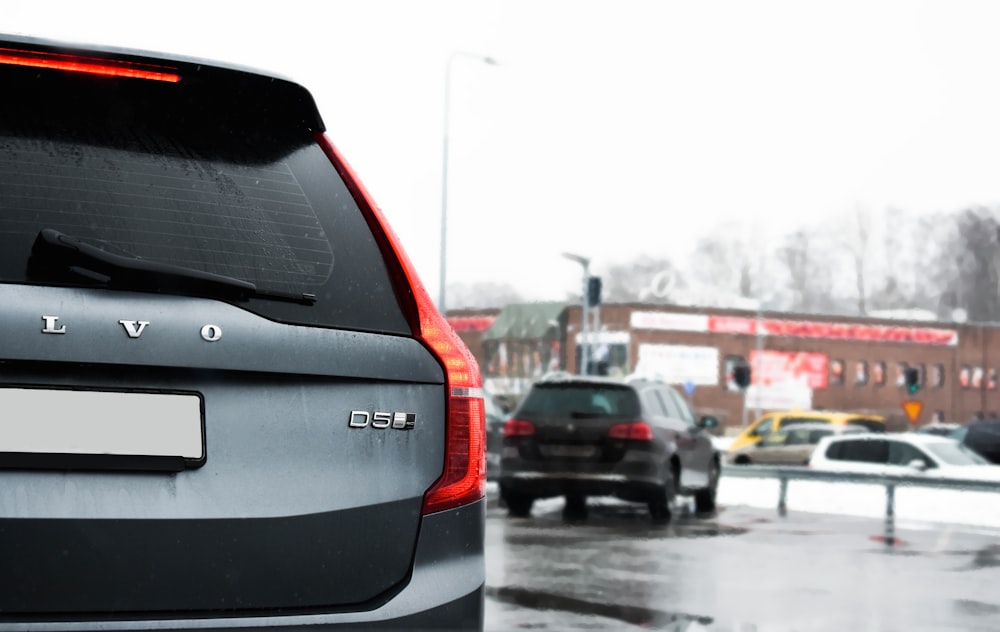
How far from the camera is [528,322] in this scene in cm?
8350

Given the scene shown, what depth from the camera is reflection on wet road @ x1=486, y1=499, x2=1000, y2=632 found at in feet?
28.1

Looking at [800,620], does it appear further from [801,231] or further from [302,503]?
[801,231]

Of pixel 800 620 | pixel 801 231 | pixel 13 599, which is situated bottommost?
pixel 800 620

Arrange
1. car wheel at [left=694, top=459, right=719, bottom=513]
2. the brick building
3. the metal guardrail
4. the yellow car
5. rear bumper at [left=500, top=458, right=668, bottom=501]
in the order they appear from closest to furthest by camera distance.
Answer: rear bumper at [left=500, top=458, right=668, bottom=501] < the metal guardrail < car wheel at [left=694, top=459, right=719, bottom=513] < the yellow car < the brick building

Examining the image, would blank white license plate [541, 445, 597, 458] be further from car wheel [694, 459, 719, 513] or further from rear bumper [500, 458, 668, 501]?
car wheel [694, 459, 719, 513]

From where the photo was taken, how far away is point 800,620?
852cm

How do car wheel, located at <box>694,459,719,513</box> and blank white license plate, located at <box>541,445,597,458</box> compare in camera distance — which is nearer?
blank white license plate, located at <box>541,445,597,458</box>

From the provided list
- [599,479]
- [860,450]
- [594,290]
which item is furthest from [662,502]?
[594,290]

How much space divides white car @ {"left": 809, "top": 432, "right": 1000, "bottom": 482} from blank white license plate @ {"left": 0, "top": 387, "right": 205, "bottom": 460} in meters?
19.0

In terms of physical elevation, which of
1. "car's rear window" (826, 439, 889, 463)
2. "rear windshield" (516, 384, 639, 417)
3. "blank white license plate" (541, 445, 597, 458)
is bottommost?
"car's rear window" (826, 439, 889, 463)

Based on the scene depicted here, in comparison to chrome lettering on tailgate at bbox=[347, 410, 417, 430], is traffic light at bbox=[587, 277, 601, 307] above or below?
above

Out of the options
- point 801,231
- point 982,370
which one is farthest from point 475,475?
point 801,231

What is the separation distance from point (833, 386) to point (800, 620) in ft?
251

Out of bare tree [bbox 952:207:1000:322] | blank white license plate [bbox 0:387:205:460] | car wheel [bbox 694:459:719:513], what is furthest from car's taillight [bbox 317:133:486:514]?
bare tree [bbox 952:207:1000:322]
